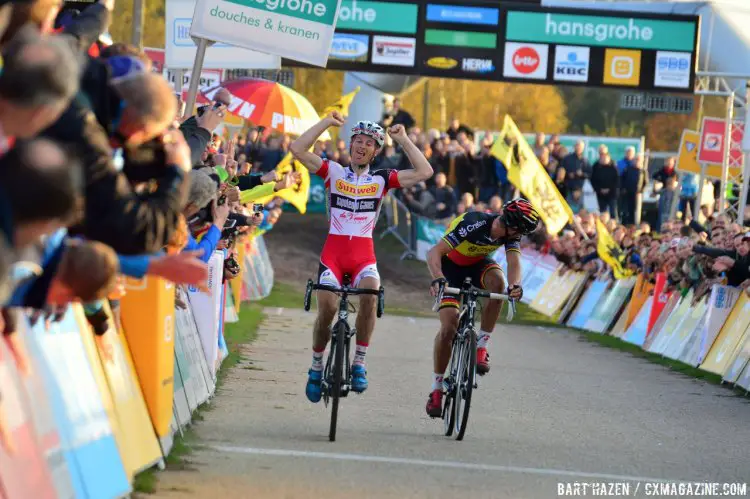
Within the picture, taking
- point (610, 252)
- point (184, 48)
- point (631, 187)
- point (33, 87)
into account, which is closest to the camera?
point (33, 87)

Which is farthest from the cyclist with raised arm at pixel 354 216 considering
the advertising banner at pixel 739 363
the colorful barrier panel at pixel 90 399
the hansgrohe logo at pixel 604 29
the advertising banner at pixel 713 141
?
the advertising banner at pixel 713 141

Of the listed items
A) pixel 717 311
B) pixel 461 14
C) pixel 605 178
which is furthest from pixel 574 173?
pixel 717 311

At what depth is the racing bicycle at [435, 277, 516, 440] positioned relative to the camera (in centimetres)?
1071

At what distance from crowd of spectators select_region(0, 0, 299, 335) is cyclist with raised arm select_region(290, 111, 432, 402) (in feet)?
14.0

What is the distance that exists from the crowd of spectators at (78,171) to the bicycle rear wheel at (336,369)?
3.61 metres

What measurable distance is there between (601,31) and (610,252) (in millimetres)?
7824

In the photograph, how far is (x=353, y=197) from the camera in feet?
37.3

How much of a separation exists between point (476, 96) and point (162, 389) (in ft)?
246

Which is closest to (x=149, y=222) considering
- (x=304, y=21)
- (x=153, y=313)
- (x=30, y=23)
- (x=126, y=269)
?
(x=126, y=269)

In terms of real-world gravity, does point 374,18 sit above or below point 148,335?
above

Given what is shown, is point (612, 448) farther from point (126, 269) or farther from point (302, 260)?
point (302, 260)

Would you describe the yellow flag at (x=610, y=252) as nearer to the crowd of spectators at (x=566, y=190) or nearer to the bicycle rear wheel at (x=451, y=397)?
the crowd of spectators at (x=566, y=190)

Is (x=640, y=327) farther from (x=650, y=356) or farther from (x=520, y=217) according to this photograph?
(x=520, y=217)

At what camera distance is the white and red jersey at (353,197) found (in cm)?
1136
